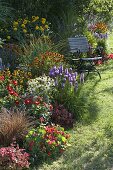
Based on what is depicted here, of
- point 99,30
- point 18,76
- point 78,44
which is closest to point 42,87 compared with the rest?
point 18,76

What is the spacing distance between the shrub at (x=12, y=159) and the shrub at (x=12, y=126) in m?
0.38

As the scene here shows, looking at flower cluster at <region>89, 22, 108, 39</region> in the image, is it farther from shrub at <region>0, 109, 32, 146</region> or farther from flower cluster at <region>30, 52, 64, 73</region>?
shrub at <region>0, 109, 32, 146</region>

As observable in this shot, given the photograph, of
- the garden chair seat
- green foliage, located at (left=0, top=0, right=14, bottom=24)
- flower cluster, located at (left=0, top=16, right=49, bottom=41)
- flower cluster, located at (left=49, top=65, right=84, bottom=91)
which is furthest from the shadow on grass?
green foliage, located at (left=0, top=0, right=14, bottom=24)

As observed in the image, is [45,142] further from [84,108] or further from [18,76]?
[18,76]

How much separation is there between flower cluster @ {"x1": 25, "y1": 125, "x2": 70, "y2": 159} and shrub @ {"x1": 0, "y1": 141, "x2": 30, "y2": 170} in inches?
Answer: 12.1

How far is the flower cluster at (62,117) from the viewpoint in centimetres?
699

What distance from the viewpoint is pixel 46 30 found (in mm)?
10703

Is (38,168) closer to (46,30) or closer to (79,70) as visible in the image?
(79,70)

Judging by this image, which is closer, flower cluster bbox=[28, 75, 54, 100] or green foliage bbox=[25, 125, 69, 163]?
green foliage bbox=[25, 125, 69, 163]

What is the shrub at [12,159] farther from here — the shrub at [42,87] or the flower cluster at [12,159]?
the shrub at [42,87]

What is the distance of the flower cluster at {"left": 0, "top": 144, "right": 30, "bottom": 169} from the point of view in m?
5.48

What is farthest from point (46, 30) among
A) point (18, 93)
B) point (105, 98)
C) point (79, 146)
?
point (79, 146)

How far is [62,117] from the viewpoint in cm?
700

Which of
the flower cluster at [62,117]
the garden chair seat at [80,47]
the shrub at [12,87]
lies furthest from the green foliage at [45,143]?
the garden chair seat at [80,47]
